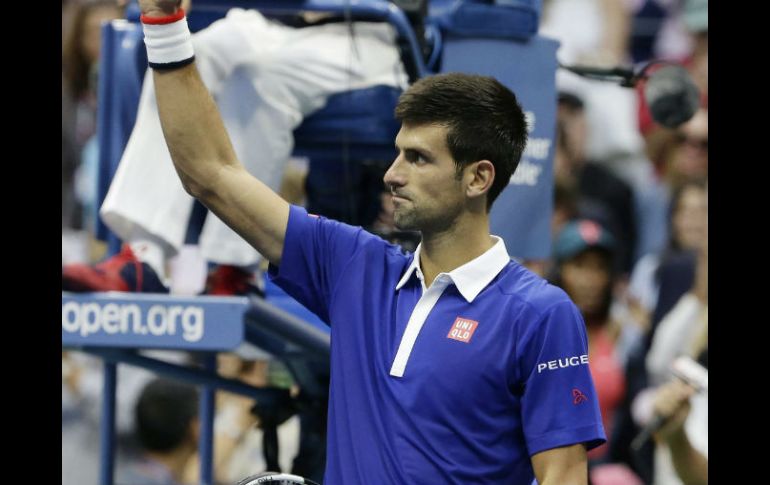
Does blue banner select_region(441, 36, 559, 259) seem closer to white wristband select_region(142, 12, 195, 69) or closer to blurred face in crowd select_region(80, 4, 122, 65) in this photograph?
white wristband select_region(142, 12, 195, 69)

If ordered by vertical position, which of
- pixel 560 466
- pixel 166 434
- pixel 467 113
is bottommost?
pixel 166 434

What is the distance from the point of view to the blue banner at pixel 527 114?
5.02 meters

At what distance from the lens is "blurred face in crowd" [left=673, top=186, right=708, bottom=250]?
7.07 m

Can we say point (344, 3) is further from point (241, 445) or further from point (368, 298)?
point (241, 445)

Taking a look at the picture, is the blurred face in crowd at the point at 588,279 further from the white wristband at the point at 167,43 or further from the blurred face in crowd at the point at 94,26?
the white wristband at the point at 167,43

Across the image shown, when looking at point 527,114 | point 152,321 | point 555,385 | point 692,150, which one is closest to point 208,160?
point 555,385

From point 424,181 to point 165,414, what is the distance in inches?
161

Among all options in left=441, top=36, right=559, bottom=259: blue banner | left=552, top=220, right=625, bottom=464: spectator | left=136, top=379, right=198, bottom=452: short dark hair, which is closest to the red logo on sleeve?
left=441, top=36, right=559, bottom=259: blue banner

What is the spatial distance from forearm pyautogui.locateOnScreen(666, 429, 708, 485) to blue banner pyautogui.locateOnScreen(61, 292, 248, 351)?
80.9 inches

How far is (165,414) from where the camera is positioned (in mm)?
6770

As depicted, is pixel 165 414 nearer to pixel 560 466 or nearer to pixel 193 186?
pixel 193 186

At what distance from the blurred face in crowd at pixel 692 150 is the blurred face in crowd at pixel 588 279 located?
3.52ft

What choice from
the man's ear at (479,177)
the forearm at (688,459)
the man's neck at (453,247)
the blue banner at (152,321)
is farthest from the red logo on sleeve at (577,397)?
the forearm at (688,459)

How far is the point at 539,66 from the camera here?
512cm
